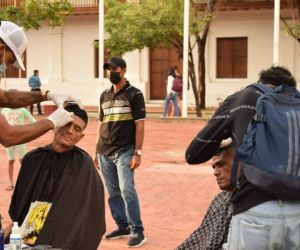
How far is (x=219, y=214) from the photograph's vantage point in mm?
3811

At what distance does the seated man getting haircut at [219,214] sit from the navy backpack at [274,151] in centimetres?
30

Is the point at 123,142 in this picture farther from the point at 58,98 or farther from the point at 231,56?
the point at 231,56

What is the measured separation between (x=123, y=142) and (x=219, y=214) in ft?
9.90

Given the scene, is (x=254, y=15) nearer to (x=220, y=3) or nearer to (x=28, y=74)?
(x=220, y=3)

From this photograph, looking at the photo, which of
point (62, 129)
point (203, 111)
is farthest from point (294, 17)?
point (62, 129)

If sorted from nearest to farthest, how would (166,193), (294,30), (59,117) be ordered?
1. (59,117)
2. (166,193)
3. (294,30)

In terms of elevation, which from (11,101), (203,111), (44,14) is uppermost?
(44,14)

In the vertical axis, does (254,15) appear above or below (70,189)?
above

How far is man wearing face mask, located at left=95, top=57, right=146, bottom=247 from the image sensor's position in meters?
6.70

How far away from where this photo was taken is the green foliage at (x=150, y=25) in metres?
22.9

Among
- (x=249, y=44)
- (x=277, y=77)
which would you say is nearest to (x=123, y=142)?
(x=277, y=77)

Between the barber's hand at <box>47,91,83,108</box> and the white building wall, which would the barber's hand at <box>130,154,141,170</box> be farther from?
the white building wall

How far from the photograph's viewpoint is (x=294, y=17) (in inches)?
1038

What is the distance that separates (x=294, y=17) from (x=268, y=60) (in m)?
2.31
